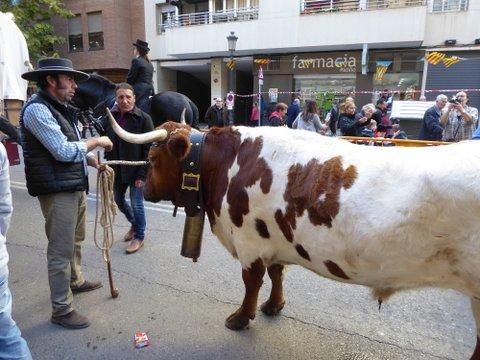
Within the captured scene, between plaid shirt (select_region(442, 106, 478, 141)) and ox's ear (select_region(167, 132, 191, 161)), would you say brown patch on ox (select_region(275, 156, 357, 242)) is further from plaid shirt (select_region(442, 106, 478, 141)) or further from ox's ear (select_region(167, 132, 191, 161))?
plaid shirt (select_region(442, 106, 478, 141))

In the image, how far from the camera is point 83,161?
112 inches

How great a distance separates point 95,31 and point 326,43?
13.6 metres

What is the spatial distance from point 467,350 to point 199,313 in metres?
1.93

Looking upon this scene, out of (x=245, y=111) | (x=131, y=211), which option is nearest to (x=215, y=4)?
(x=245, y=111)

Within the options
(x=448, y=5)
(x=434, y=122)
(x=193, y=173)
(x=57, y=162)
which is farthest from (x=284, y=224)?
(x=448, y=5)

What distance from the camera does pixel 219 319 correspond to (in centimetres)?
297

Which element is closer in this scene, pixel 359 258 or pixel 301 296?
pixel 359 258

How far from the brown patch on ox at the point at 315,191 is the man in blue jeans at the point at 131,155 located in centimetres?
221

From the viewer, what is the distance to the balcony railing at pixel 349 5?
1492 cm

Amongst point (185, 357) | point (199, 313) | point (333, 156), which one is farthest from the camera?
point (199, 313)

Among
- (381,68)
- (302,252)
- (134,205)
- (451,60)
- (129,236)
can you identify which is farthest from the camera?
(381,68)

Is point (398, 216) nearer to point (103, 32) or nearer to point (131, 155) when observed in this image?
point (131, 155)

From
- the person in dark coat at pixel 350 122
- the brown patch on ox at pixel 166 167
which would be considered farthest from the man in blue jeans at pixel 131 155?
the person in dark coat at pixel 350 122

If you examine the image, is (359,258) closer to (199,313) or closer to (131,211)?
(199,313)
